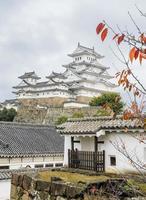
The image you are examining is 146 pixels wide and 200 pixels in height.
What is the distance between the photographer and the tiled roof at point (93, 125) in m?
11.1

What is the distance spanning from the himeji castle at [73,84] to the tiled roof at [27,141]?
28.5 metres

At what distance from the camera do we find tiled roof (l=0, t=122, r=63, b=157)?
72.8ft

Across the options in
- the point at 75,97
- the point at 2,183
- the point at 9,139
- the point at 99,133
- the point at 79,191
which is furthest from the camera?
the point at 75,97

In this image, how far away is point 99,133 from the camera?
1152cm

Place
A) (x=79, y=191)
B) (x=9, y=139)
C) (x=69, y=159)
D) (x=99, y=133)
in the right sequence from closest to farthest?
(x=79, y=191) < (x=99, y=133) < (x=69, y=159) < (x=9, y=139)

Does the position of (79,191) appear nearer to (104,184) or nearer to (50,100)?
(104,184)

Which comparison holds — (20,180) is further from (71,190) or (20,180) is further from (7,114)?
(7,114)

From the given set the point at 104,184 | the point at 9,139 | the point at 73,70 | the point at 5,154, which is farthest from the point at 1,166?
the point at 73,70

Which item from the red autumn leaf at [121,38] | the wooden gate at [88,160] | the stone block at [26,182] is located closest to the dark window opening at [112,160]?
the wooden gate at [88,160]

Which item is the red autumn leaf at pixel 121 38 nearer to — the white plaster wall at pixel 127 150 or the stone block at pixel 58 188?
the stone block at pixel 58 188

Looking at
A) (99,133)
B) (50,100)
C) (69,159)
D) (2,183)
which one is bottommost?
(2,183)

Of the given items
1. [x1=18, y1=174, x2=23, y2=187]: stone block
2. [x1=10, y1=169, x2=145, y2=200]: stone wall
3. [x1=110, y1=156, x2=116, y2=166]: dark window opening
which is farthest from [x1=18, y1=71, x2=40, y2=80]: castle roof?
[x1=10, y1=169, x2=145, y2=200]: stone wall

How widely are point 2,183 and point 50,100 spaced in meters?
45.7

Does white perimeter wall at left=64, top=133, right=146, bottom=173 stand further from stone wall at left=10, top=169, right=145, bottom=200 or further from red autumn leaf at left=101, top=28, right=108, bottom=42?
red autumn leaf at left=101, top=28, right=108, bottom=42
